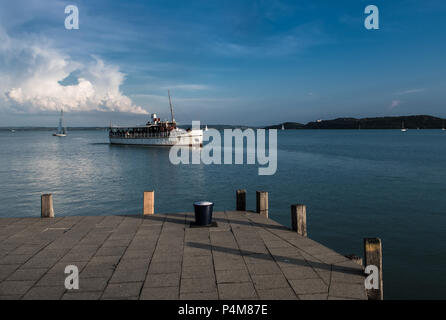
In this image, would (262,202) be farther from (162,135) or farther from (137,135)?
(137,135)

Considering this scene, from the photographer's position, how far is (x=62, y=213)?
2409 cm

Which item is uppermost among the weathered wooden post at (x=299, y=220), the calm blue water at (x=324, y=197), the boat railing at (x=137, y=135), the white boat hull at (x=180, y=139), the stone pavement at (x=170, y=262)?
the boat railing at (x=137, y=135)

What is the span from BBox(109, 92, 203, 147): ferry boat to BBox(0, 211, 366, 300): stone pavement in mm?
83239

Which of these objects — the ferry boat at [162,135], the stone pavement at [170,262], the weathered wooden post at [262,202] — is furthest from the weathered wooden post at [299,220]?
the ferry boat at [162,135]

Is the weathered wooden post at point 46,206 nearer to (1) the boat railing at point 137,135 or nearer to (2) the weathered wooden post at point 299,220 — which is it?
(2) the weathered wooden post at point 299,220

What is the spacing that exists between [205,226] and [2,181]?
3748cm

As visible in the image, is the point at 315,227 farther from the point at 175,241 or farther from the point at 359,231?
the point at 175,241

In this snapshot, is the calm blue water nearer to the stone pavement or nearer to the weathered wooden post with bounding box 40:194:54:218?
the stone pavement

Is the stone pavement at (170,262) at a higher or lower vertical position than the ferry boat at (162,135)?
lower

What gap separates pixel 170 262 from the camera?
26.0ft

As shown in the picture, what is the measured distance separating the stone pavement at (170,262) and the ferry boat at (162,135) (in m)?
83.2

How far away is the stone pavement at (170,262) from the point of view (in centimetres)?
646

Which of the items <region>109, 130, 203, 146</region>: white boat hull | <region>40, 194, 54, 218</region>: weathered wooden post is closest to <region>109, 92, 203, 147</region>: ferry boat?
<region>109, 130, 203, 146</region>: white boat hull
